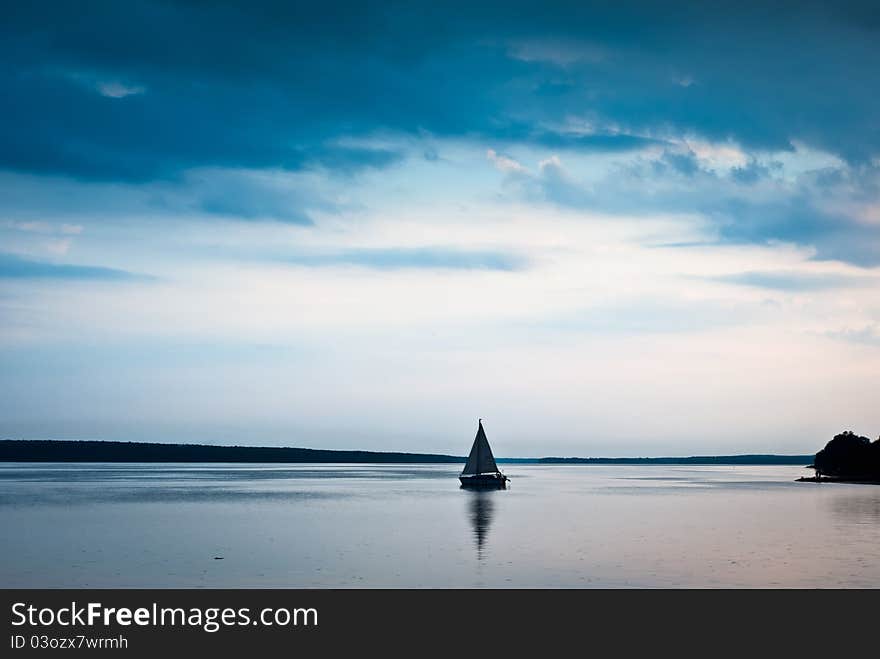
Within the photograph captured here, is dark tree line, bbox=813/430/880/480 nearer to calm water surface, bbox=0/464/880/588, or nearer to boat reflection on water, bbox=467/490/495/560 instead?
calm water surface, bbox=0/464/880/588

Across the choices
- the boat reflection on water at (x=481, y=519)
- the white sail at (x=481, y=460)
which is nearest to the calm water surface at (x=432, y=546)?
the boat reflection on water at (x=481, y=519)

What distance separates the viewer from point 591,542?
2098 inches

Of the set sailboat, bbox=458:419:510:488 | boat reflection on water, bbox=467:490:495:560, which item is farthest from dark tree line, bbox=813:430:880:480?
boat reflection on water, bbox=467:490:495:560

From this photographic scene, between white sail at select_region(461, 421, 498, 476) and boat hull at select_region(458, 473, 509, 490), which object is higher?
white sail at select_region(461, 421, 498, 476)

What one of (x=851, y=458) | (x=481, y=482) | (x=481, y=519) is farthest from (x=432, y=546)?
(x=851, y=458)

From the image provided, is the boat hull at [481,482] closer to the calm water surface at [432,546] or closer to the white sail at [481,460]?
the white sail at [481,460]

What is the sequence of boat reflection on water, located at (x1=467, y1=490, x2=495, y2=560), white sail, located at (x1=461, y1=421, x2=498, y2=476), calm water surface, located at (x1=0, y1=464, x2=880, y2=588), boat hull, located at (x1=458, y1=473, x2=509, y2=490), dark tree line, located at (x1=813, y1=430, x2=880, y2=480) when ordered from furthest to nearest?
dark tree line, located at (x1=813, y1=430, x2=880, y2=480) → boat hull, located at (x1=458, y1=473, x2=509, y2=490) → white sail, located at (x1=461, y1=421, x2=498, y2=476) → boat reflection on water, located at (x1=467, y1=490, x2=495, y2=560) → calm water surface, located at (x1=0, y1=464, x2=880, y2=588)

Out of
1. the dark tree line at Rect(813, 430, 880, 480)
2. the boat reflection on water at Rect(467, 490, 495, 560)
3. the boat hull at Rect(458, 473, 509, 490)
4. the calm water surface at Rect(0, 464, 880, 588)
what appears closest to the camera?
the calm water surface at Rect(0, 464, 880, 588)
